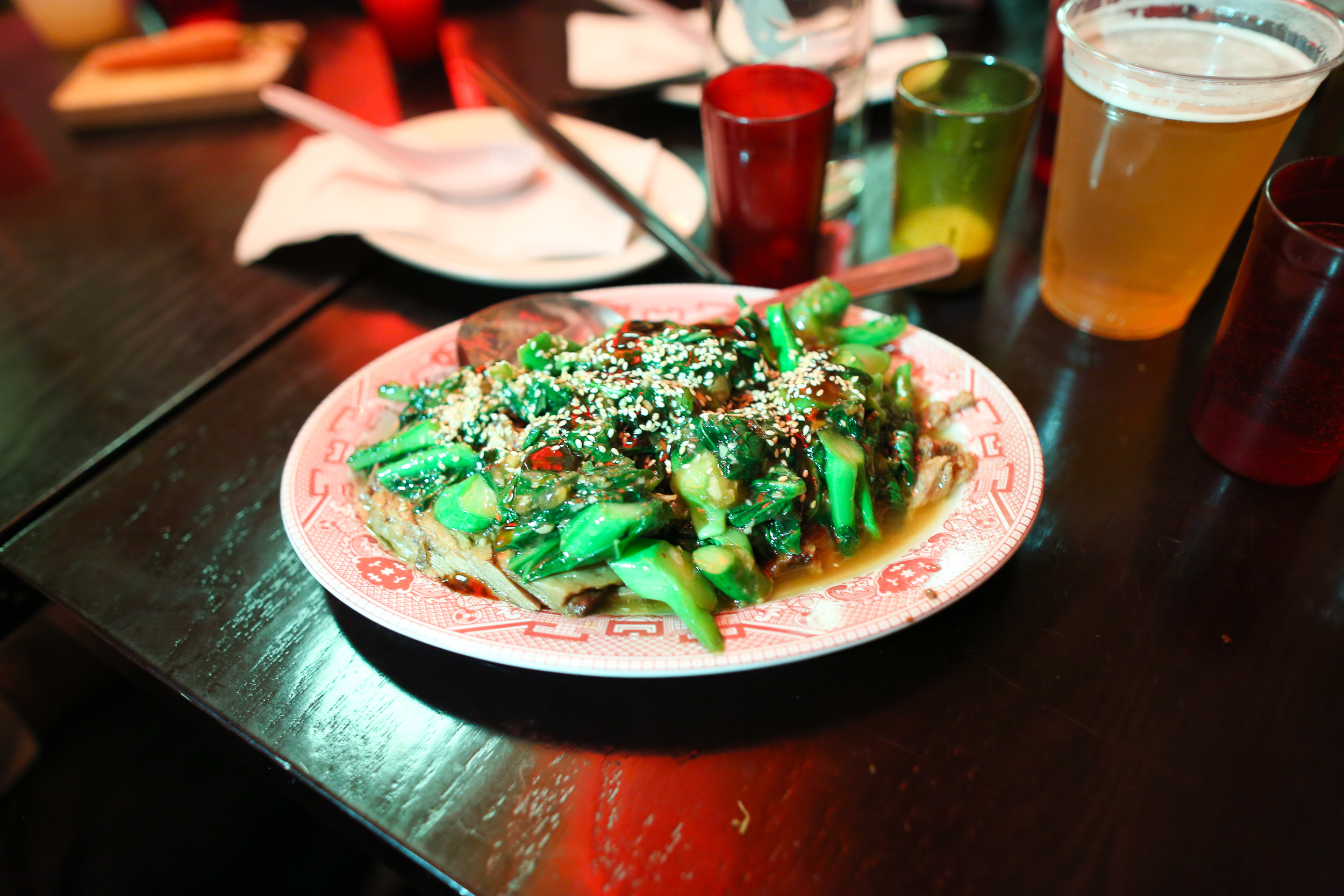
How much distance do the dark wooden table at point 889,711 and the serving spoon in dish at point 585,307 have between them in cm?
26

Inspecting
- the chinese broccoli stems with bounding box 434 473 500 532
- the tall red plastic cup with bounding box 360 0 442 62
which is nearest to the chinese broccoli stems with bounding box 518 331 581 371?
the chinese broccoli stems with bounding box 434 473 500 532

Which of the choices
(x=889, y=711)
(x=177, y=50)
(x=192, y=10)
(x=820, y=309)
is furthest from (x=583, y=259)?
(x=192, y=10)

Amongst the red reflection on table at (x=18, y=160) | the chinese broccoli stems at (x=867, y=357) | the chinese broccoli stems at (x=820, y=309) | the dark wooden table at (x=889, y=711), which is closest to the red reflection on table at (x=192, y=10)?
the red reflection on table at (x=18, y=160)

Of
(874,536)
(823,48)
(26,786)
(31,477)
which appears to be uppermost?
(823,48)

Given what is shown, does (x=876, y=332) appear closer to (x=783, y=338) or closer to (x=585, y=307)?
(x=783, y=338)

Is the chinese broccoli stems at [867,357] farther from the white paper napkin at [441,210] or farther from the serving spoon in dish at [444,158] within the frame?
the serving spoon in dish at [444,158]

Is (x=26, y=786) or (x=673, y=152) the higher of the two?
(x=673, y=152)

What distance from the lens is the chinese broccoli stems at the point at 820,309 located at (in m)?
1.15

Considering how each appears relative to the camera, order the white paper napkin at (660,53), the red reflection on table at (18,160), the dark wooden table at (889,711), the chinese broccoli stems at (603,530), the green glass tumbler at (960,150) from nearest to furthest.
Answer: the dark wooden table at (889,711)
the chinese broccoli stems at (603,530)
the green glass tumbler at (960,150)
the white paper napkin at (660,53)
the red reflection on table at (18,160)

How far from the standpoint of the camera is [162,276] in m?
1.67

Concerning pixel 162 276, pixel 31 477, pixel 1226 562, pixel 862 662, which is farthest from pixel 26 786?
pixel 1226 562

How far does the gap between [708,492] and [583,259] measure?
76 centimetres

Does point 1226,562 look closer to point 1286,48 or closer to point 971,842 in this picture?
point 971,842

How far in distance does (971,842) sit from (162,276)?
1.79 meters
